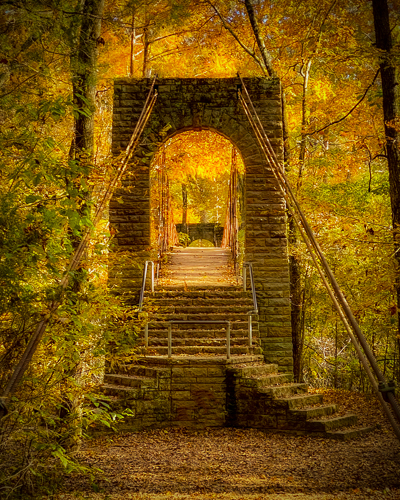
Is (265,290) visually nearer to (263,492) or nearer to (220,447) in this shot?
(220,447)

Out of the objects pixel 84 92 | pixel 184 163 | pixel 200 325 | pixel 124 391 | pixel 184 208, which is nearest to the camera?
pixel 84 92

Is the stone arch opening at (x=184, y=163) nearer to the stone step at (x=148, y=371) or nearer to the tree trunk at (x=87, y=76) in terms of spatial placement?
the stone step at (x=148, y=371)

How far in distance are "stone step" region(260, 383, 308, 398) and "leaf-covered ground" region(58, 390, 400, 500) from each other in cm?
53

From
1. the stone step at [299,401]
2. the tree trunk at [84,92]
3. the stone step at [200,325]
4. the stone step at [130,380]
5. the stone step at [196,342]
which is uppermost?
the tree trunk at [84,92]

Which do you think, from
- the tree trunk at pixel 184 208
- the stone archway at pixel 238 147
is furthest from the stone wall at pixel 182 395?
the tree trunk at pixel 184 208

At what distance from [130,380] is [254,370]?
172 cm

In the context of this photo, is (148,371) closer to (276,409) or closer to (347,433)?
(276,409)

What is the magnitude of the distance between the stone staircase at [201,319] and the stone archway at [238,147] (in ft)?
1.58

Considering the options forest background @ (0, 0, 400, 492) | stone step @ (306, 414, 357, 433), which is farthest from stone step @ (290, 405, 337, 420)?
forest background @ (0, 0, 400, 492)

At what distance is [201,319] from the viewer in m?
9.48

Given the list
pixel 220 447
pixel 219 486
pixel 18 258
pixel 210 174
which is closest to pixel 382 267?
pixel 220 447

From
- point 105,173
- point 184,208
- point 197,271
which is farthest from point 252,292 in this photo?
point 184,208

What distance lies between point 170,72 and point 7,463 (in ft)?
43.6

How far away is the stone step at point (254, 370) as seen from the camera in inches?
316
